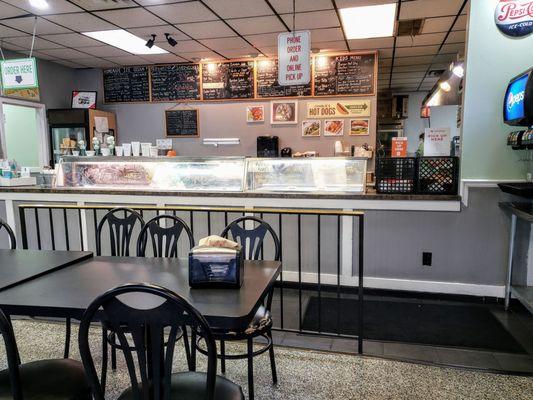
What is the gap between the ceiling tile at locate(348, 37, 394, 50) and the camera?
518 cm

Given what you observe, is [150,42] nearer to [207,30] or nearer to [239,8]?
[207,30]

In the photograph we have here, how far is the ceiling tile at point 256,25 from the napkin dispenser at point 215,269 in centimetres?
352

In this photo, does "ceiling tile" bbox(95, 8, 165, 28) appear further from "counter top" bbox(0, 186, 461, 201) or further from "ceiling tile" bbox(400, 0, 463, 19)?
"ceiling tile" bbox(400, 0, 463, 19)

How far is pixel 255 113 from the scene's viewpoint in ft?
20.5

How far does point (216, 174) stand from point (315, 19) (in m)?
2.11

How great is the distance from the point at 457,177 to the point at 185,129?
4485 millimetres

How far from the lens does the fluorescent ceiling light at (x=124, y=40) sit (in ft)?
16.2

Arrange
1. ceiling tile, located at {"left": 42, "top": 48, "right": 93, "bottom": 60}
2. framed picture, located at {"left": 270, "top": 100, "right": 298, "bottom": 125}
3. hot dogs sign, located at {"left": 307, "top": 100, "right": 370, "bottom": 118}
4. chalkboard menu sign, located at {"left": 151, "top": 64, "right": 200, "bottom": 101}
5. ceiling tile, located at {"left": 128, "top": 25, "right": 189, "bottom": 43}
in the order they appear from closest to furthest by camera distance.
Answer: ceiling tile, located at {"left": 128, "top": 25, "right": 189, "bottom": 43}
ceiling tile, located at {"left": 42, "top": 48, "right": 93, "bottom": 60}
hot dogs sign, located at {"left": 307, "top": 100, "right": 370, "bottom": 118}
framed picture, located at {"left": 270, "top": 100, "right": 298, "bottom": 125}
chalkboard menu sign, located at {"left": 151, "top": 64, "right": 200, "bottom": 101}

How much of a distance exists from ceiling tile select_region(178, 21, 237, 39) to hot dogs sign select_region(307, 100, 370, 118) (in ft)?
5.62

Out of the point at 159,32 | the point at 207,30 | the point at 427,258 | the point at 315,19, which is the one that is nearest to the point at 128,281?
the point at 427,258

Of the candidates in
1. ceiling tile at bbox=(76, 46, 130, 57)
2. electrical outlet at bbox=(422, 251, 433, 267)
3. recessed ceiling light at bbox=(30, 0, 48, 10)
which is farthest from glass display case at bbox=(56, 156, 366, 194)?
ceiling tile at bbox=(76, 46, 130, 57)

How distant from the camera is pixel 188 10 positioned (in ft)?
13.6

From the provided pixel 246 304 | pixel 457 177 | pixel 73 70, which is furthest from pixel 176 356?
pixel 73 70

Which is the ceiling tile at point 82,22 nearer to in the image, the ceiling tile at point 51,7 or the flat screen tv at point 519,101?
the ceiling tile at point 51,7
